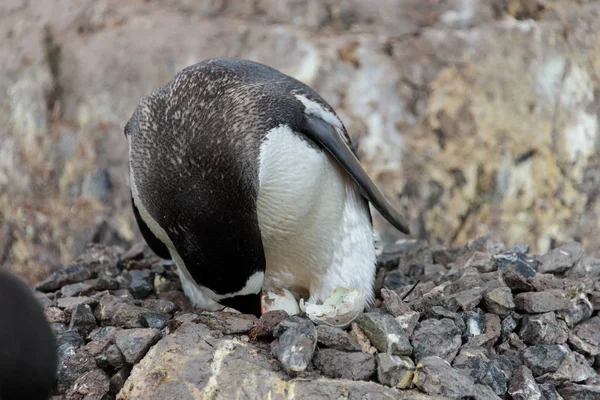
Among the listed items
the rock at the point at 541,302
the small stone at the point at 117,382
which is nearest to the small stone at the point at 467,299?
the rock at the point at 541,302

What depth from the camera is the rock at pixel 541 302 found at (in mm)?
2578

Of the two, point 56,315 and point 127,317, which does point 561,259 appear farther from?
point 56,315

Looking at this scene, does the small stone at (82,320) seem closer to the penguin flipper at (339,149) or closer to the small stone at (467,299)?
the penguin flipper at (339,149)

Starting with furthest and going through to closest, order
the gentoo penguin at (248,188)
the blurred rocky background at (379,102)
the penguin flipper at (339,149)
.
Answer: the blurred rocky background at (379,102)
the penguin flipper at (339,149)
the gentoo penguin at (248,188)

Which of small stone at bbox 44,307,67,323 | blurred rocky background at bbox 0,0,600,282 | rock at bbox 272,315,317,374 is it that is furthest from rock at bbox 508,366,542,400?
blurred rocky background at bbox 0,0,600,282

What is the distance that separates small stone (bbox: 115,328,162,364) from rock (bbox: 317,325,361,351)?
1.62ft

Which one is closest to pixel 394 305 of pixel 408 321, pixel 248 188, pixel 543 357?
pixel 408 321

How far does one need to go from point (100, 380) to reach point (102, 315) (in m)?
0.33

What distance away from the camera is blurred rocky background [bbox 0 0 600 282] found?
4.62m

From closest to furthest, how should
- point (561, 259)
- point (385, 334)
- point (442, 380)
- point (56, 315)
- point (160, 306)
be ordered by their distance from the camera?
point (442, 380), point (385, 334), point (56, 315), point (160, 306), point (561, 259)

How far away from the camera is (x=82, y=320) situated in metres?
2.49

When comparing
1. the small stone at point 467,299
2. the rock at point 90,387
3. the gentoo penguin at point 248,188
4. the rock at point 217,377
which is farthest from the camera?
the small stone at point 467,299

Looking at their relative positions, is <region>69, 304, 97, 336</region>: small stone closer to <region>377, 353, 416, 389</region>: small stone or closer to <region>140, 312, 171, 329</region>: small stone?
<region>140, 312, 171, 329</region>: small stone

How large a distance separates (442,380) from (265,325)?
537mm
